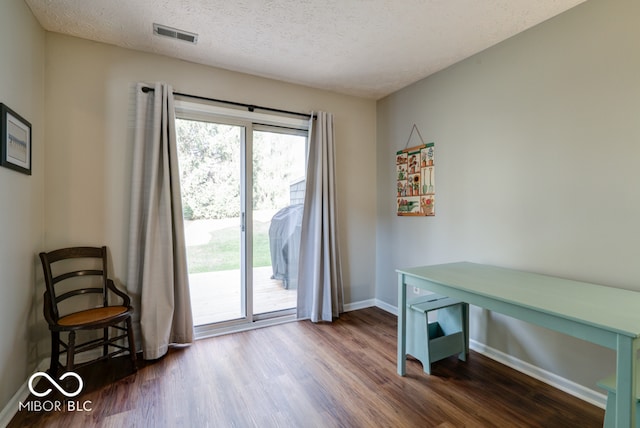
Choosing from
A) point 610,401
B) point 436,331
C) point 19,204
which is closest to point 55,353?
point 19,204

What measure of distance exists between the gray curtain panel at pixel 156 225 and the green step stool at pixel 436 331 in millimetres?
1888

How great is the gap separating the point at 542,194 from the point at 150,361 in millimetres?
3199

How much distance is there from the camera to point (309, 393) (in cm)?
195

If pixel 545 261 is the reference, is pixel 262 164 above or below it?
above

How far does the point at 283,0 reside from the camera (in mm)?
1886

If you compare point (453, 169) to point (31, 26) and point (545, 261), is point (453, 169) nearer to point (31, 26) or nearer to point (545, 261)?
point (545, 261)

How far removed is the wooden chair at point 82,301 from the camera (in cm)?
199

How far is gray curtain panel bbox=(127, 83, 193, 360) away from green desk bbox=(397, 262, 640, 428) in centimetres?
186

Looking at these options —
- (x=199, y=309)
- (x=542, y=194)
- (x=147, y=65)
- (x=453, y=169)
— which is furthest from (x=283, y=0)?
(x=199, y=309)

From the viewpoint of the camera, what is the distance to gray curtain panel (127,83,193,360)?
2379 millimetres

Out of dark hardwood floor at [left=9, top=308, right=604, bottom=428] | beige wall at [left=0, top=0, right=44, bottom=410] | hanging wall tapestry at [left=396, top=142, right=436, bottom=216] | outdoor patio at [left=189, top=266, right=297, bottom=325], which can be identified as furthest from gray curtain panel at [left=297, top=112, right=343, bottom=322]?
beige wall at [left=0, top=0, right=44, bottom=410]

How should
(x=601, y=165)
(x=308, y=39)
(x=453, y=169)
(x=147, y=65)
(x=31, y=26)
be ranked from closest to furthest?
(x=601, y=165), (x=31, y=26), (x=308, y=39), (x=147, y=65), (x=453, y=169)

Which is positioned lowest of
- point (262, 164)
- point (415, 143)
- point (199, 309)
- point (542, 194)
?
point (199, 309)

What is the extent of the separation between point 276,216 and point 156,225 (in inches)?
45.3
